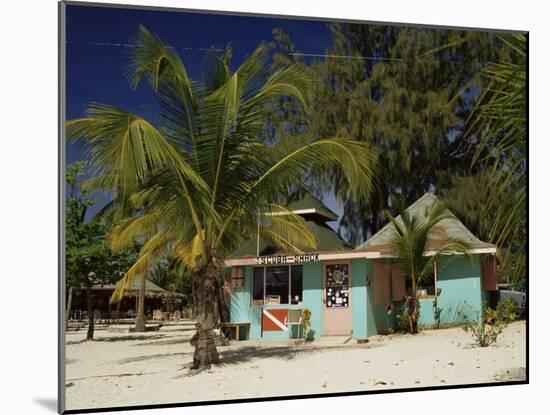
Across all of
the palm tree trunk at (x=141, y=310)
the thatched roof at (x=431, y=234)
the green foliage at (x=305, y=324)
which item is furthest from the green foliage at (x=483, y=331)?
the palm tree trunk at (x=141, y=310)

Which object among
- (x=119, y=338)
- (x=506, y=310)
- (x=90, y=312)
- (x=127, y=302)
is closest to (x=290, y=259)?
(x=127, y=302)

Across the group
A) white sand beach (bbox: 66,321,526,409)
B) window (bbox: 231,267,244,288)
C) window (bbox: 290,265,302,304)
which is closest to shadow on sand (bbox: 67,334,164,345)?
white sand beach (bbox: 66,321,526,409)

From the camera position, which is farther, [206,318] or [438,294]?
[438,294]

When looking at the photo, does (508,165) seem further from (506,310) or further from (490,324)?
(490,324)

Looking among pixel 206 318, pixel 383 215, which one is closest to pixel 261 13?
pixel 383 215

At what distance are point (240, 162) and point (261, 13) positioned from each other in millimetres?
1662

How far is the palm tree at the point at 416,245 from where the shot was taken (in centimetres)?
1007

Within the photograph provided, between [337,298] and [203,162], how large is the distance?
7.51 ft

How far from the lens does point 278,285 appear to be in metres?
9.81

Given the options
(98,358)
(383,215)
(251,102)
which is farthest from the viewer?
(383,215)

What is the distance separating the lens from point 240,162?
9359 millimetres

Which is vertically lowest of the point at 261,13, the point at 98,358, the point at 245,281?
the point at 98,358

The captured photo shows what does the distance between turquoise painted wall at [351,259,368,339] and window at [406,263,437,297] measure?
55 cm

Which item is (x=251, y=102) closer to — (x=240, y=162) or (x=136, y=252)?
(x=240, y=162)
